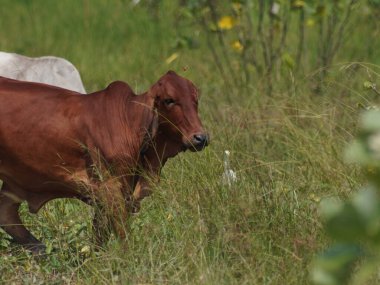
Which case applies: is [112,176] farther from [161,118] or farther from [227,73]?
[227,73]

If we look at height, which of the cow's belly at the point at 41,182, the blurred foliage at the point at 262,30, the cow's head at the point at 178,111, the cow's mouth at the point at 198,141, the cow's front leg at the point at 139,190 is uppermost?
the cow's head at the point at 178,111

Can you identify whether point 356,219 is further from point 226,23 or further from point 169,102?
point 226,23

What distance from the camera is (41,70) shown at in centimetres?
632

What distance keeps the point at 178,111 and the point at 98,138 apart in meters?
0.34

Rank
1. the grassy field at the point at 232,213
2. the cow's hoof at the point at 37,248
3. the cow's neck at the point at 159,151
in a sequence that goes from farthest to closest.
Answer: the cow's hoof at the point at 37,248 → the cow's neck at the point at 159,151 → the grassy field at the point at 232,213

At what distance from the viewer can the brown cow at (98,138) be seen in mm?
4633

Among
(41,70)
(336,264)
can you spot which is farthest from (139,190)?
(336,264)

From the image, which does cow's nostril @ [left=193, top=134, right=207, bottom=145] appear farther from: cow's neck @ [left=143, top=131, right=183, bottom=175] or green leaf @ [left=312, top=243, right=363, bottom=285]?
green leaf @ [left=312, top=243, right=363, bottom=285]

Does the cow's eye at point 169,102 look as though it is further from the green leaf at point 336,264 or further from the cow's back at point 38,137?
the green leaf at point 336,264

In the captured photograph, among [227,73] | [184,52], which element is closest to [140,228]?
[227,73]

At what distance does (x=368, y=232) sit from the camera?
1925mm

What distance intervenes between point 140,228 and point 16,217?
2.02 ft

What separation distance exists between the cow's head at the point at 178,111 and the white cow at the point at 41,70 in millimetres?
1729

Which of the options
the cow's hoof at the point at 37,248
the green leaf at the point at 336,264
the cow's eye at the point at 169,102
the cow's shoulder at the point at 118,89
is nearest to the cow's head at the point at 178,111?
the cow's eye at the point at 169,102
